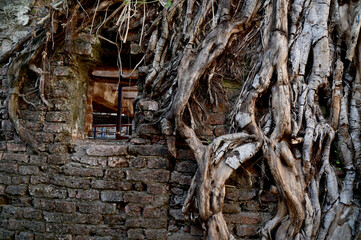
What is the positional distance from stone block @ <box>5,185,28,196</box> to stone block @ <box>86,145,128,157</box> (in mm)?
659

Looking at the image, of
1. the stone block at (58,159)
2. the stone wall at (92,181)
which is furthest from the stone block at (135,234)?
the stone block at (58,159)

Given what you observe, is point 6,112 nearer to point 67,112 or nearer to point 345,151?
point 67,112

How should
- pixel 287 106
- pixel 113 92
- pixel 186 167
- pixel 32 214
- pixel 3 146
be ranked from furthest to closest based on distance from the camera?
pixel 113 92 < pixel 3 146 < pixel 32 214 < pixel 186 167 < pixel 287 106

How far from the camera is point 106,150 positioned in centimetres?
221

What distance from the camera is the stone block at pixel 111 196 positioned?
2.15m

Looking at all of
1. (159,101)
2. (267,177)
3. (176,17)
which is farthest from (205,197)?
(176,17)

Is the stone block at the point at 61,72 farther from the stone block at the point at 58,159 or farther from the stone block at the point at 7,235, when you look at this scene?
the stone block at the point at 7,235

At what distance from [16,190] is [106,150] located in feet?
2.91

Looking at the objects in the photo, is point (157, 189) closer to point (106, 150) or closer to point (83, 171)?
point (106, 150)

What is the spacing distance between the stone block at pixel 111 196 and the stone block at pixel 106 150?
0.32 m

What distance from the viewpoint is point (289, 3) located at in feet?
7.41

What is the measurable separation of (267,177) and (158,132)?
950mm

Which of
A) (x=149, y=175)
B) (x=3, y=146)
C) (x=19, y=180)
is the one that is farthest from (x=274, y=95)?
(x=3, y=146)

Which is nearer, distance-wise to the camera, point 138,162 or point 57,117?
point 138,162
